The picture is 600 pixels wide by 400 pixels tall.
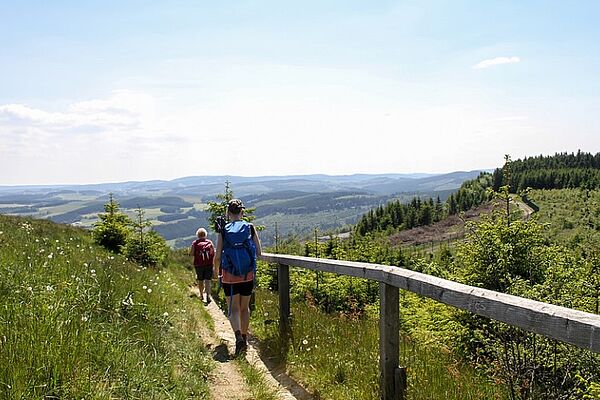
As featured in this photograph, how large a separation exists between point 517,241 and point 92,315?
5568mm

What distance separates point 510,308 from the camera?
8.06 ft

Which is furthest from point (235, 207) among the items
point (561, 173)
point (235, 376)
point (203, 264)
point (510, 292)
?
point (561, 173)

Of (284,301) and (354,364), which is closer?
(354,364)

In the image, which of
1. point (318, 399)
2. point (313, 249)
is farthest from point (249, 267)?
point (313, 249)

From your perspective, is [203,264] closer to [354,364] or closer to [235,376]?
[235,376]

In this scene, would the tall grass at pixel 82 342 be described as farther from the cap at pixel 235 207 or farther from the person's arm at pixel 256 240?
the cap at pixel 235 207

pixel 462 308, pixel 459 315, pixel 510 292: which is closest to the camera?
pixel 462 308

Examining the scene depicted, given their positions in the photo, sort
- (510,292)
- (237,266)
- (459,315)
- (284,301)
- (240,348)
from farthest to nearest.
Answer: (284,301)
(459,315)
(237,266)
(240,348)
(510,292)

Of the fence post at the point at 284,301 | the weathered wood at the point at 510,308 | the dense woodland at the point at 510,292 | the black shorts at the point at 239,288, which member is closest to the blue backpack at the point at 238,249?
the black shorts at the point at 239,288

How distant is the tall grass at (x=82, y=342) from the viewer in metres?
2.75

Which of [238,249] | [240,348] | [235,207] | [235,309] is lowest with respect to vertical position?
[240,348]

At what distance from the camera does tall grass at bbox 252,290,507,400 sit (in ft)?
12.0

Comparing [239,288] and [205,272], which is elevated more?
[239,288]

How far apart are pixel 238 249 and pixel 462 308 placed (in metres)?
3.53
